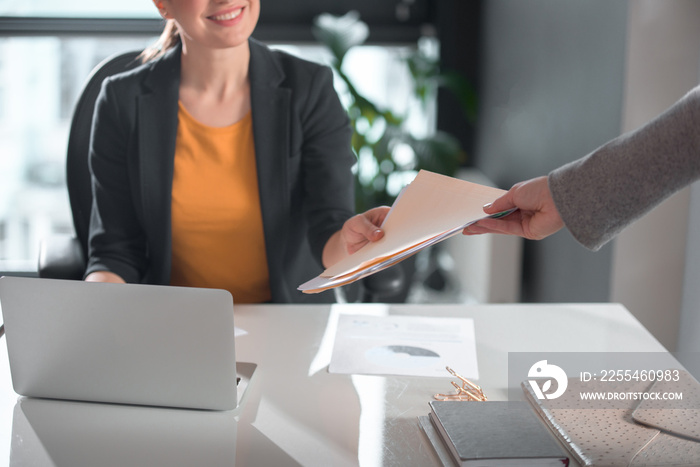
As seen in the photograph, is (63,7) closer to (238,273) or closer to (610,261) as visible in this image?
(238,273)

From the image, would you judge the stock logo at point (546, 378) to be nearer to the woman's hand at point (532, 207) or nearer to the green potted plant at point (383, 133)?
the woman's hand at point (532, 207)

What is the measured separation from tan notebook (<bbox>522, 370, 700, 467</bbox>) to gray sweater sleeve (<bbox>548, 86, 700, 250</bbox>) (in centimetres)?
22

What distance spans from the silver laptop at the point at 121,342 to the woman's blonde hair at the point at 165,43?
81 centimetres

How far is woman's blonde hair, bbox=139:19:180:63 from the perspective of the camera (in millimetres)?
1604

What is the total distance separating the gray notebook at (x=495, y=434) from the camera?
79cm

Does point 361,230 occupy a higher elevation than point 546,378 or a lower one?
higher

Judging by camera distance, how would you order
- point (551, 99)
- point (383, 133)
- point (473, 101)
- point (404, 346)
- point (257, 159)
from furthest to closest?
point (473, 101) < point (383, 133) < point (551, 99) < point (257, 159) < point (404, 346)

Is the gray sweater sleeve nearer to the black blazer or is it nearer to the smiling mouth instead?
the black blazer

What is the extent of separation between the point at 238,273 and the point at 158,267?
182 millimetres

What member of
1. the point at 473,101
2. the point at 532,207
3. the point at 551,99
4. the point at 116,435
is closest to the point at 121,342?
the point at 116,435

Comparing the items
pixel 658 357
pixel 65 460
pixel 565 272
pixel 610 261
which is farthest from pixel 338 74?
pixel 65 460

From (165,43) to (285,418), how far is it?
3.38ft

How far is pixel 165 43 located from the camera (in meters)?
1.63

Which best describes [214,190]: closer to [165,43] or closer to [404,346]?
[165,43]
